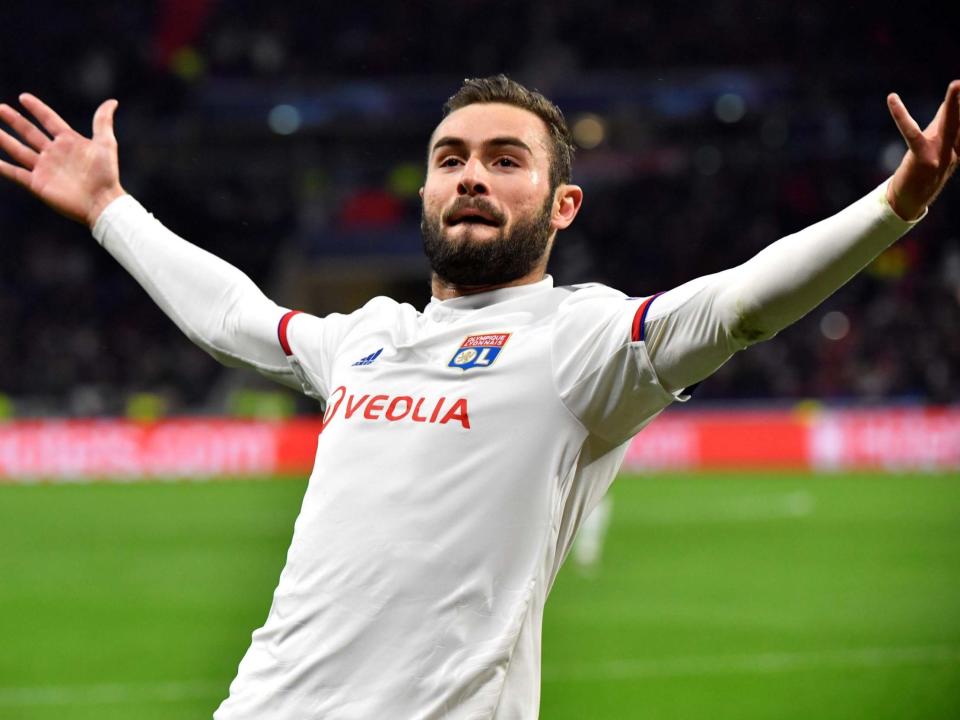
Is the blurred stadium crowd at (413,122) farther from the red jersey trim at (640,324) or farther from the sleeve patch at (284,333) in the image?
the red jersey trim at (640,324)

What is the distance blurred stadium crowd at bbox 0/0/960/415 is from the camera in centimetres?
2941

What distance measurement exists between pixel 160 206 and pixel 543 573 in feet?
93.7

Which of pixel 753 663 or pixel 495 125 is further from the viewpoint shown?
pixel 753 663

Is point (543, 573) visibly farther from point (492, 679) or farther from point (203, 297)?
point (203, 297)

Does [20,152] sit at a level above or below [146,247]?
above

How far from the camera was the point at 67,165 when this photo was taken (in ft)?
12.5

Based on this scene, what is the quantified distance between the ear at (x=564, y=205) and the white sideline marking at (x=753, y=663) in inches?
224

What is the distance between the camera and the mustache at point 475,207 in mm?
3152

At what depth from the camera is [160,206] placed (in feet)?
99.7

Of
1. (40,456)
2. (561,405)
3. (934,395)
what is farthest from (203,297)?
(934,395)

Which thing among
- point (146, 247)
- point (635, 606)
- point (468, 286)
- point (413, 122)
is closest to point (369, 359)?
point (468, 286)

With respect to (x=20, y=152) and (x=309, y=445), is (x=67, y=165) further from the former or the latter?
(x=309, y=445)

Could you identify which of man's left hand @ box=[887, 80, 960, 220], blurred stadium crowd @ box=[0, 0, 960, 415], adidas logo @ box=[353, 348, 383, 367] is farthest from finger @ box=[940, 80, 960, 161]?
blurred stadium crowd @ box=[0, 0, 960, 415]

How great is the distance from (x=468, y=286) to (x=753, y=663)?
6.33 meters
